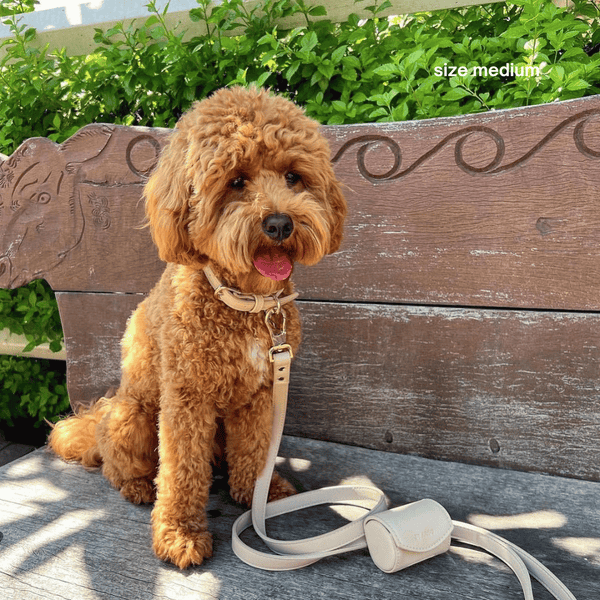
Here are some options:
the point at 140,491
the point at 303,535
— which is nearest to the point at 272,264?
the point at 303,535

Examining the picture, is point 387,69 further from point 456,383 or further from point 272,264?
point 456,383

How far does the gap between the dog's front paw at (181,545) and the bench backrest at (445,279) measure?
83 centimetres

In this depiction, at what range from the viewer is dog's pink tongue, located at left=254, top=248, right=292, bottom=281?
1426 millimetres

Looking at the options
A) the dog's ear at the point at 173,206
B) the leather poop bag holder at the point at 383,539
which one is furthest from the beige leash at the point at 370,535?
the dog's ear at the point at 173,206

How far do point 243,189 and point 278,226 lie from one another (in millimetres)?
163

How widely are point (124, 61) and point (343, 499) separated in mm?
2067

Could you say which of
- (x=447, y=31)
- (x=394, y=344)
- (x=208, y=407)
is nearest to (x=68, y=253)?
(x=208, y=407)

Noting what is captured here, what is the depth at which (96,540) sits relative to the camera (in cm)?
167

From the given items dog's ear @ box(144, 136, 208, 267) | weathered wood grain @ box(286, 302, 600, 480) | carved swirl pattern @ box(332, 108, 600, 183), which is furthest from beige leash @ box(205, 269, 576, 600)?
carved swirl pattern @ box(332, 108, 600, 183)

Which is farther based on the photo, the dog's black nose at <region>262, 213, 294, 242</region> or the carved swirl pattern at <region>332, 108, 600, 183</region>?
the carved swirl pattern at <region>332, 108, 600, 183</region>

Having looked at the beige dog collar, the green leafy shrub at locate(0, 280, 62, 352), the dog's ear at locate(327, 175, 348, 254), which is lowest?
the green leafy shrub at locate(0, 280, 62, 352)

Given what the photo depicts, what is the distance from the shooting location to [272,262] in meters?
1.44

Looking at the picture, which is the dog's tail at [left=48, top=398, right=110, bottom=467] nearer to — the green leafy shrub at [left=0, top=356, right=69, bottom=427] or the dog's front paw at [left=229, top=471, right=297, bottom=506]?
the dog's front paw at [left=229, top=471, right=297, bottom=506]

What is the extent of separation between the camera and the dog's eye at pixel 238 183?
1448 mm
